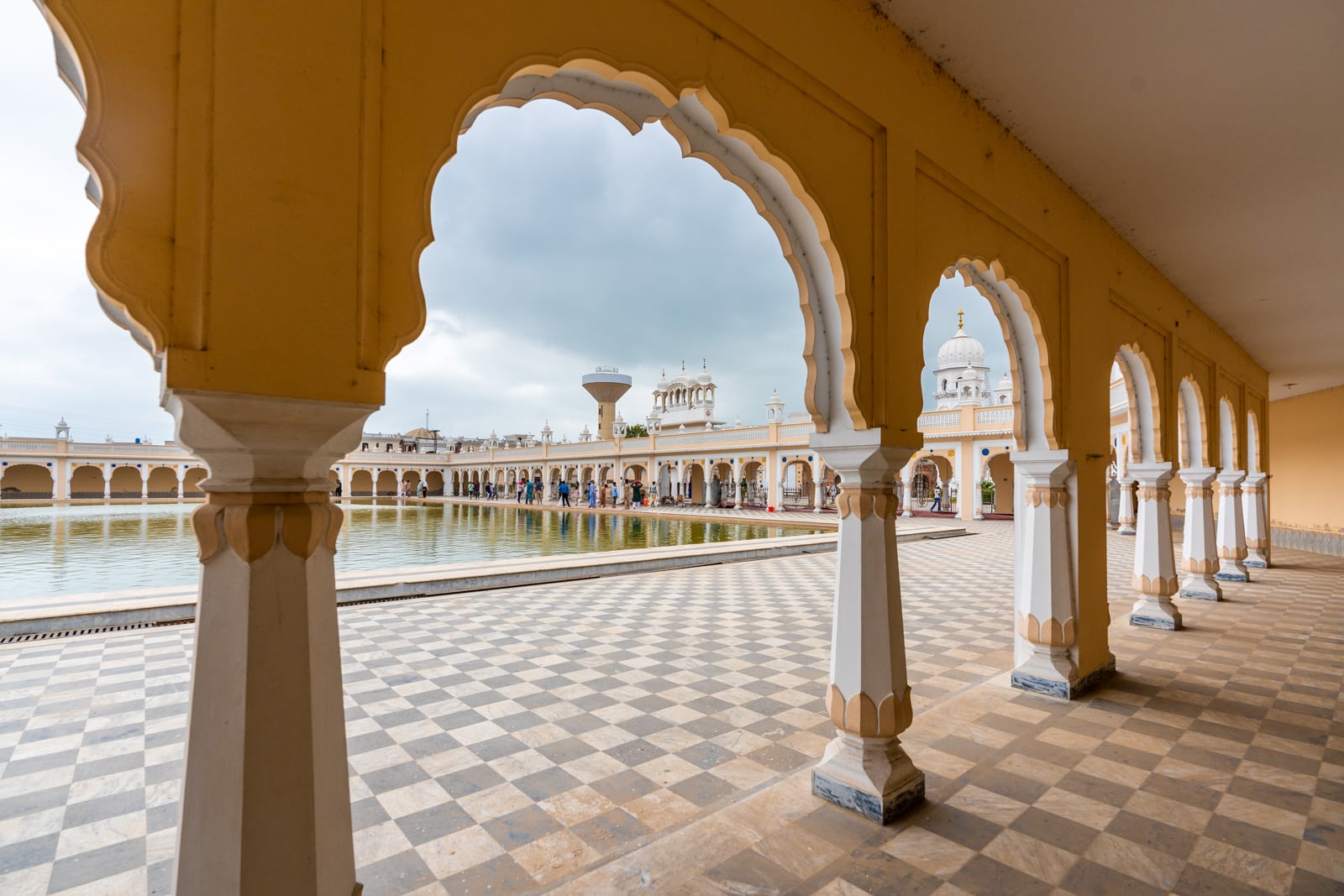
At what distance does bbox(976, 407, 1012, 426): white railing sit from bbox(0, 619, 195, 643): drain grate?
18571 mm

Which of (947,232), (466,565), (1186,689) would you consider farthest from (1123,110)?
(466,565)

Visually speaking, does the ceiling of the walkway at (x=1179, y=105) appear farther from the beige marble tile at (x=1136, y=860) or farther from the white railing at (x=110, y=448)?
the white railing at (x=110, y=448)

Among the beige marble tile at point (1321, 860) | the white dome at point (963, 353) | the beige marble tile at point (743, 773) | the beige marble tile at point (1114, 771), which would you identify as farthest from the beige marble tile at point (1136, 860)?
the white dome at point (963, 353)

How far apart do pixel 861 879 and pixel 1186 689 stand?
11.1 ft

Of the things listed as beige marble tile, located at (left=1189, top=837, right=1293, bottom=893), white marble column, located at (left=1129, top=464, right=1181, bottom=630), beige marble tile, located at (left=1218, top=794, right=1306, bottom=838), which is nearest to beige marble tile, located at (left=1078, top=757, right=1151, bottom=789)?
beige marble tile, located at (left=1218, top=794, right=1306, bottom=838)

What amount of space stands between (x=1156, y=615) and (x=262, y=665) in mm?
7135

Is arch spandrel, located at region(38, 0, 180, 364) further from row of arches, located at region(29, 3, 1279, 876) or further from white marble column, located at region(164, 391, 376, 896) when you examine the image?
white marble column, located at region(164, 391, 376, 896)

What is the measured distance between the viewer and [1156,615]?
6.03 meters

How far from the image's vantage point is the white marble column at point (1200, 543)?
7.38 metres

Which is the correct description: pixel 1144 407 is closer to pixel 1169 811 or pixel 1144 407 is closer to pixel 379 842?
pixel 1169 811

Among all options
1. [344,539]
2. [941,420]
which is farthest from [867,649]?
[941,420]

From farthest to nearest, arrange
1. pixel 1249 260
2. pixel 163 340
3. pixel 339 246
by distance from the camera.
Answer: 1. pixel 1249 260
2. pixel 339 246
3. pixel 163 340

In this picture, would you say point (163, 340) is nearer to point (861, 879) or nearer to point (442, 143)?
point (442, 143)

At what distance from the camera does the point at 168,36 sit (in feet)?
4.00
